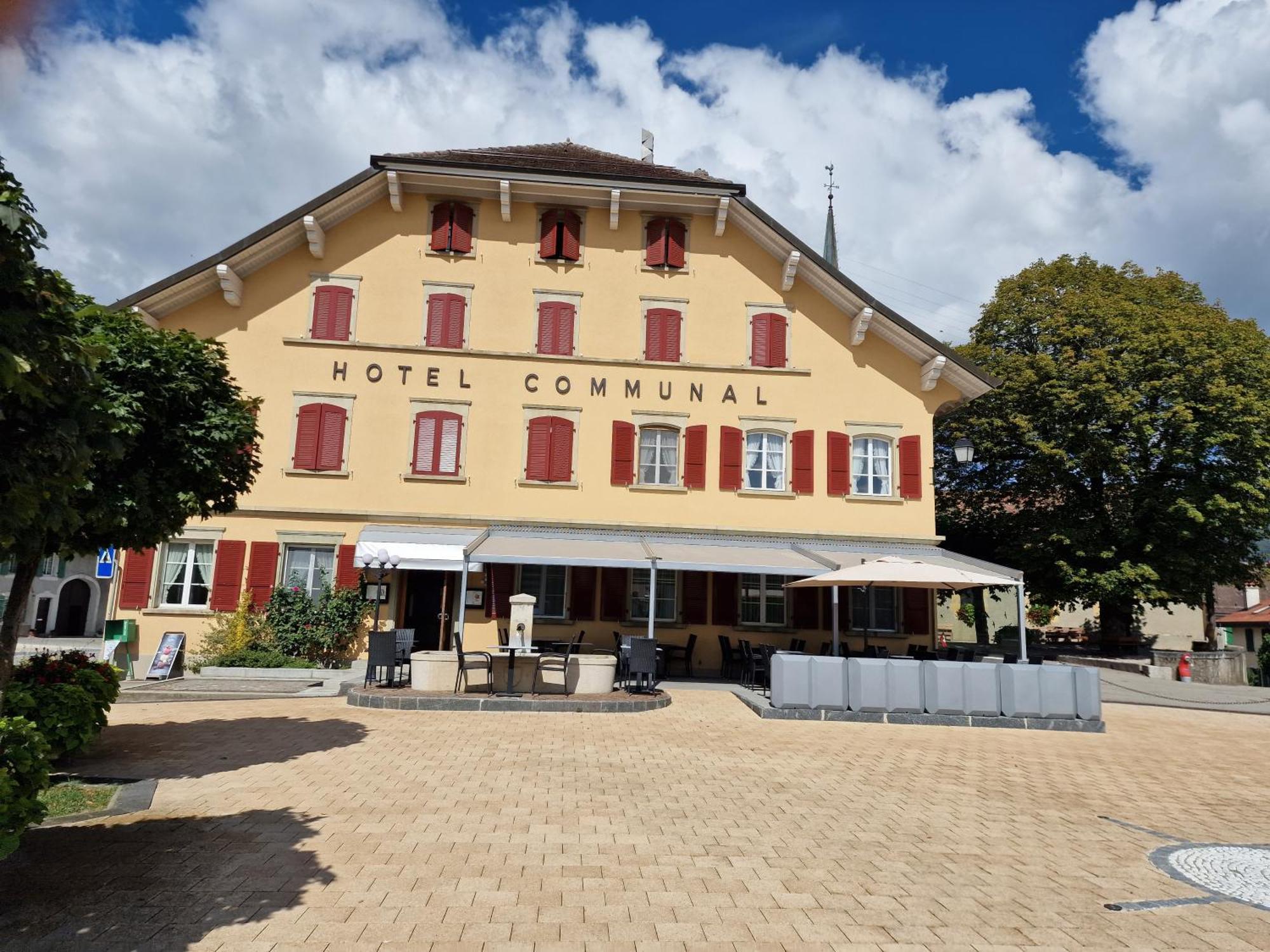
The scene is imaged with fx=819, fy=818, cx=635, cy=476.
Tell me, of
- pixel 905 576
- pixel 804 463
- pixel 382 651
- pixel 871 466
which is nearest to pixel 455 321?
pixel 804 463

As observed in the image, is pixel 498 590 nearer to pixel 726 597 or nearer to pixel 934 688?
pixel 726 597

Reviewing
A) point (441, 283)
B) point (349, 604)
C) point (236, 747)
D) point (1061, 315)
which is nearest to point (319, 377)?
point (441, 283)

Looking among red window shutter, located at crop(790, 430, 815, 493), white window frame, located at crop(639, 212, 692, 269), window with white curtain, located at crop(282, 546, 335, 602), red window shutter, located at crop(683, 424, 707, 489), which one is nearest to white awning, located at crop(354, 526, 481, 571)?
window with white curtain, located at crop(282, 546, 335, 602)

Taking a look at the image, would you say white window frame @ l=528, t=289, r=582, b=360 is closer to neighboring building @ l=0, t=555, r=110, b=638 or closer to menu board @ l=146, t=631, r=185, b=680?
menu board @ l=146, t=631, r=185, b=680

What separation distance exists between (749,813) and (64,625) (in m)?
26.4

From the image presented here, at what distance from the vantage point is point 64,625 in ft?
82.2

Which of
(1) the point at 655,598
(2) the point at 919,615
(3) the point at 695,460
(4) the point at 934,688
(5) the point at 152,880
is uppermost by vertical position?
(3) the point at 695,460

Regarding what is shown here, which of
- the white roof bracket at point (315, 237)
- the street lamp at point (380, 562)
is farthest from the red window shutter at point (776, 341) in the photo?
the white roof bracket at point (315, 237)

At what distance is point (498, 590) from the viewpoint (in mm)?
16359

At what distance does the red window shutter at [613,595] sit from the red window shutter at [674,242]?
6.80m

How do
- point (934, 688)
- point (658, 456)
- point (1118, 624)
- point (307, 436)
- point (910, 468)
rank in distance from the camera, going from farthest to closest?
point (1118, 624) < point (910, 468) < point (658, 456) < point (307, 436) < point (934, 688)

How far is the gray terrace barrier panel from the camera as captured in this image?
11.0 m

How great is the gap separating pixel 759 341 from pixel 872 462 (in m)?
3.58

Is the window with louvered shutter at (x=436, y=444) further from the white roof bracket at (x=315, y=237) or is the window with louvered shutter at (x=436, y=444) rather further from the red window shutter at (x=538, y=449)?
the white roof bracket at (x=315, y=237)
